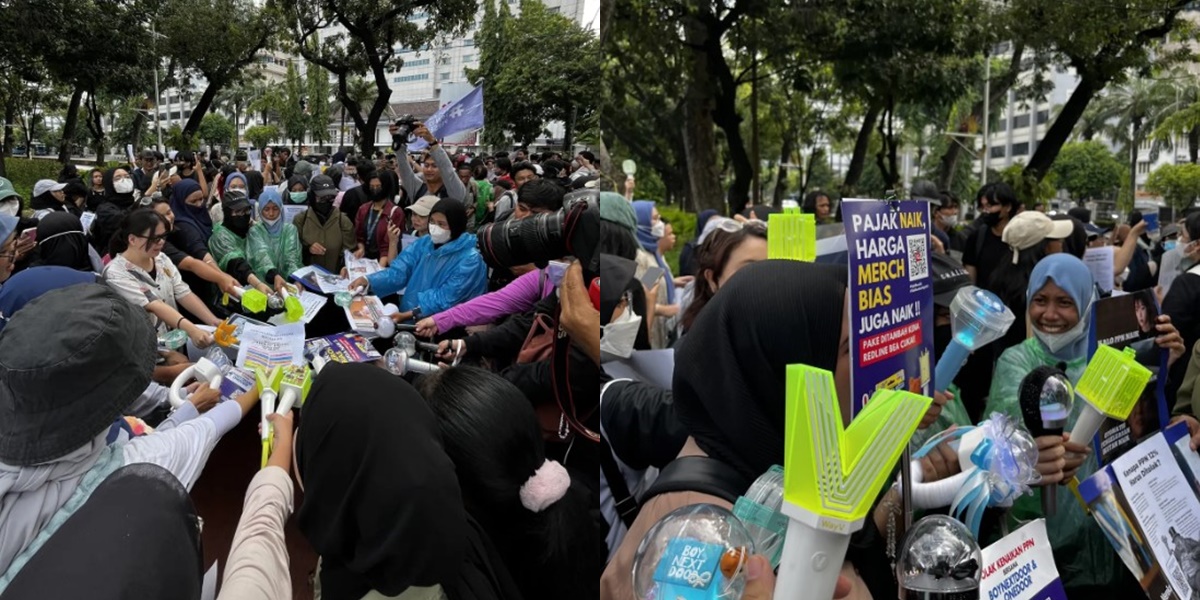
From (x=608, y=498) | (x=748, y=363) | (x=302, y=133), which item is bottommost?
(x=608, y=498)

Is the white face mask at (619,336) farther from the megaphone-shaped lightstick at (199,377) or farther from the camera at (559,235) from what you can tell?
the megaphone-shaped lightstick at (199,377)

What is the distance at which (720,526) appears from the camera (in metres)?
0.98

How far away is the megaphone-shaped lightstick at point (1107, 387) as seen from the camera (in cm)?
191

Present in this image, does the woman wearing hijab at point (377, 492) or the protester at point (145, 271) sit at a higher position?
the protester at point (145, 271)

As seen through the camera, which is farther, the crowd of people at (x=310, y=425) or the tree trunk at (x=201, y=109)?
the tree trunk at (x=201, y=109)

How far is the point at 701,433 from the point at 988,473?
24.2 inches

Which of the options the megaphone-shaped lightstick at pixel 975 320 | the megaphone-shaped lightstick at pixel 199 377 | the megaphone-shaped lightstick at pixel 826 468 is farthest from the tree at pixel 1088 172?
the megaphone-shaped lightstick at pixel 826 468

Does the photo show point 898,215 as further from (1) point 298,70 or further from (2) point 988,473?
(1) point 298,70

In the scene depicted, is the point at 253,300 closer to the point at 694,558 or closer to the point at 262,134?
the point at 262,134

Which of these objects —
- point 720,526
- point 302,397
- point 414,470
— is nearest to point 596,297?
point 302,397

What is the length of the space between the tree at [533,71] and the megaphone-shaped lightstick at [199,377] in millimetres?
901

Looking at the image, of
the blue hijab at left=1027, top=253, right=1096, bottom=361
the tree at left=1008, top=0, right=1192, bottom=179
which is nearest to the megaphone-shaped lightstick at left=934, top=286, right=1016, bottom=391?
the blue hijab at left=1027, top=253, right=1096, bottom=361

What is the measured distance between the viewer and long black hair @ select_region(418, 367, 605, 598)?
169 centimetres

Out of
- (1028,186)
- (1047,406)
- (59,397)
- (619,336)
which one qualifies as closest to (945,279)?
(1047,406)
